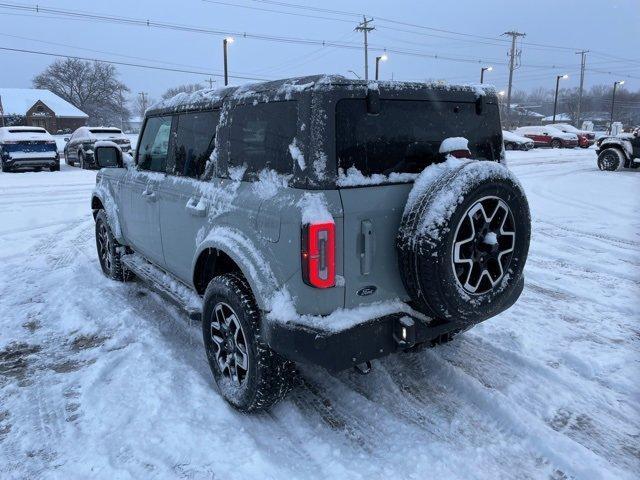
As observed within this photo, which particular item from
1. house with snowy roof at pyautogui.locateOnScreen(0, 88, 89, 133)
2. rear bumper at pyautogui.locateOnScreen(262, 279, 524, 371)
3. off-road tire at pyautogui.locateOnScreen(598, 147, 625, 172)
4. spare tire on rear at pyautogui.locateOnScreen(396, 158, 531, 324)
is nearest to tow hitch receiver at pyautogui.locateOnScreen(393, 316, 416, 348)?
rear bumper at pyautogui.locateOnScreen(262, 279, 524, 371)

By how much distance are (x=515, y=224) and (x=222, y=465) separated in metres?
2.15

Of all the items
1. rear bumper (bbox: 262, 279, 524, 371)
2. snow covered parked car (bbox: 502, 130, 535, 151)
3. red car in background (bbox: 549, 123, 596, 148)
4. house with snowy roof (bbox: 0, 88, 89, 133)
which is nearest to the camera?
rear bumper (bbox: 262, 279, 524, 371)

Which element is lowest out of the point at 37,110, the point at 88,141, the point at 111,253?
the point at 111,253

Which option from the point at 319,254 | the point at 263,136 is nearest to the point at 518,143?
the point at 263,136

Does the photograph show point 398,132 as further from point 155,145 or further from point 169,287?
point 155,145

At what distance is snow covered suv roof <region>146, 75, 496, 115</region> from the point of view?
2.64 m

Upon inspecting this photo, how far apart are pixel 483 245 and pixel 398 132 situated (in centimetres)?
81

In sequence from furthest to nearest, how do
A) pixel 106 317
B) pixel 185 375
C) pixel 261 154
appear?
pixel 106 317 < pixel 185 375 < pixel 261 154

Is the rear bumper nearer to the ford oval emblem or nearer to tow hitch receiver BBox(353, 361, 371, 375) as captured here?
the ford oval emblem

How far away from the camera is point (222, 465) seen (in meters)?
2.68

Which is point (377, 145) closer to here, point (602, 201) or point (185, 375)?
point (185, 375)

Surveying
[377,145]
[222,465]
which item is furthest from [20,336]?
[377,145]

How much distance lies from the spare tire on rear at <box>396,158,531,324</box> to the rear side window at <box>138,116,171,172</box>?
2470mm

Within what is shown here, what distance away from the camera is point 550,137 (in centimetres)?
3138
